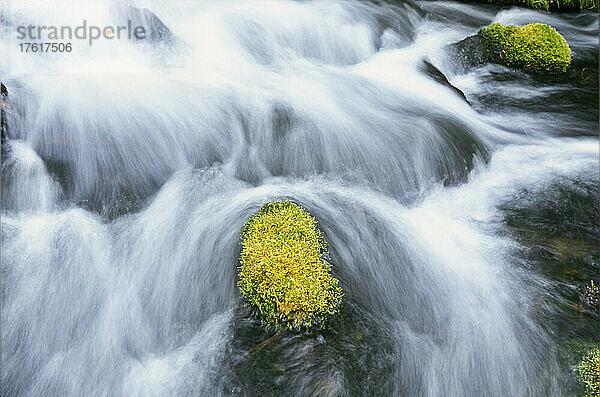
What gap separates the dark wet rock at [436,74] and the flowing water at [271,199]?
22 centimetres

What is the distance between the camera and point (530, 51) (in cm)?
803

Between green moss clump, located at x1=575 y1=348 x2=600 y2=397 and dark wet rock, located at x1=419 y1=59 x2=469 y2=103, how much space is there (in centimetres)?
440

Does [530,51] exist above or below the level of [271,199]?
above

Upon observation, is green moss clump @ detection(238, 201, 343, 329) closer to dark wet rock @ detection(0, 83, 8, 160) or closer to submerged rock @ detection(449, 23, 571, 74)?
dark wet rock @ detection(0, 83, 8, 160)

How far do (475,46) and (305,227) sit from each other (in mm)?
5758

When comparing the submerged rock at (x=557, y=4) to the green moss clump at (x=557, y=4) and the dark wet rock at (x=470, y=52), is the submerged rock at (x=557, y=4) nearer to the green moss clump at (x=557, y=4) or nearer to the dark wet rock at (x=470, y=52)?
the green moss clump at (x=557, y=4)

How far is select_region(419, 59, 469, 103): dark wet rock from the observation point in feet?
24.0

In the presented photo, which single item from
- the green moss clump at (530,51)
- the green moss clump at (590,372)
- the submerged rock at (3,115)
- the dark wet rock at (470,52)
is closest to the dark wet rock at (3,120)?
the submerged rock at (3,115)

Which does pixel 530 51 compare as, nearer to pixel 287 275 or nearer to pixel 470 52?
pixel 470 52

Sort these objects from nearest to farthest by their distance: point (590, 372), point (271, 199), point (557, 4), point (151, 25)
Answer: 1. point (590, 372)
2. point (271, 199)
3. point (151, 25)
4. point (557, 4)

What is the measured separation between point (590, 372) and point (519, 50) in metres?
5.99

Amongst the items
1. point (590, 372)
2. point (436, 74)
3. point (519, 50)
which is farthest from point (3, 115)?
point (519, 50)

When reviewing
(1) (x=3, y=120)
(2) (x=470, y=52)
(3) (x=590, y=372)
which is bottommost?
(3) (x=590, y=372)

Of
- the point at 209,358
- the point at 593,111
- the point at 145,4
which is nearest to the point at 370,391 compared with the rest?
the point at 209,358
